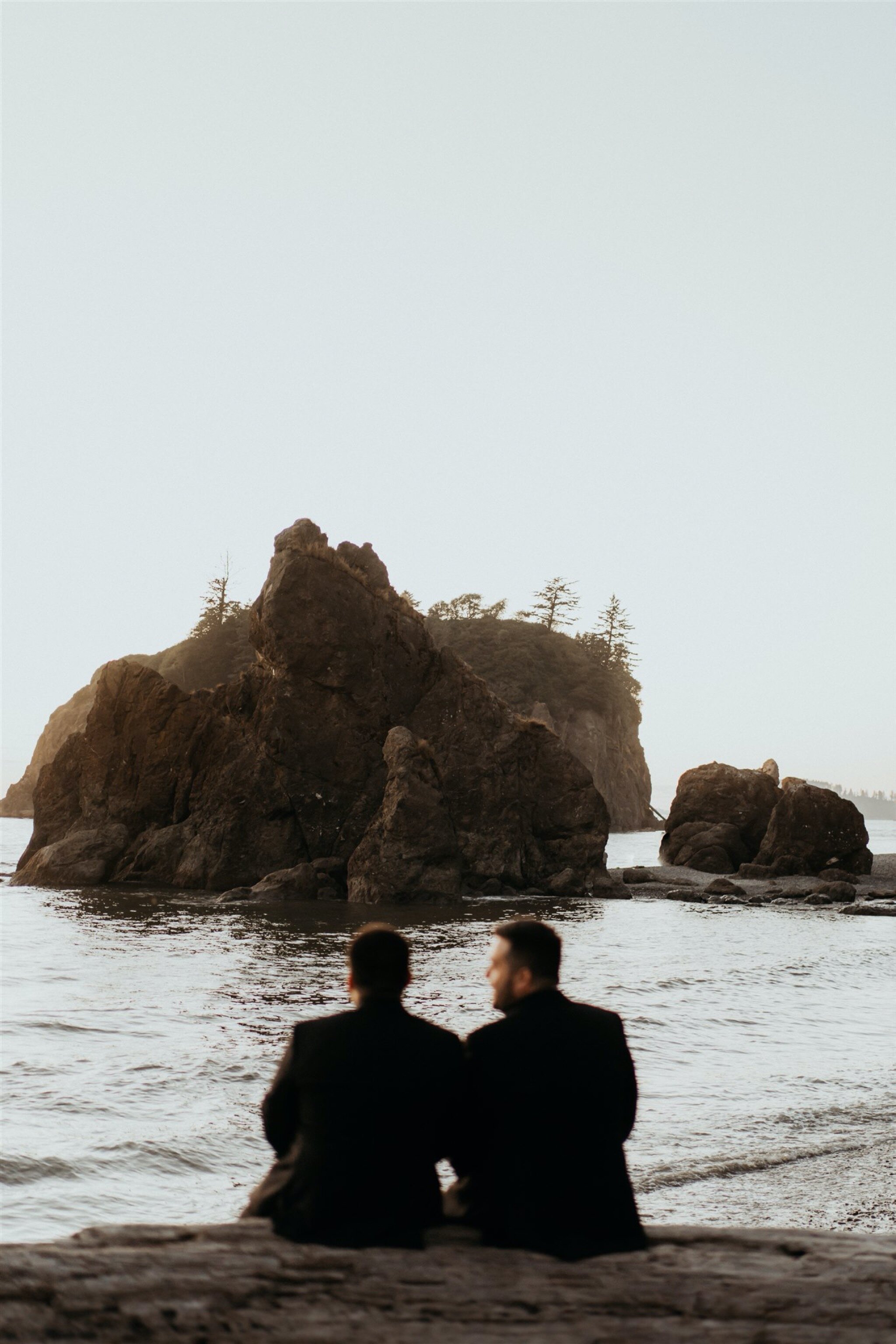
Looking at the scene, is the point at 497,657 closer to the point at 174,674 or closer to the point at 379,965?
the point at 174,674

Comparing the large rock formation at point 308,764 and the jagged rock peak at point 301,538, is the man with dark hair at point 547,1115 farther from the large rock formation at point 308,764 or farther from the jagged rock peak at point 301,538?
the jagged rock peak at point 301,538

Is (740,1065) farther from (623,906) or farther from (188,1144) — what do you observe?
(623,906)

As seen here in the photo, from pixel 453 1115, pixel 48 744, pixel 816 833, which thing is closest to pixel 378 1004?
pixel 453 1115

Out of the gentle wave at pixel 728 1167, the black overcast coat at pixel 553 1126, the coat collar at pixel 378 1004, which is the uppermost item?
the coat collar at pixel 378 1004

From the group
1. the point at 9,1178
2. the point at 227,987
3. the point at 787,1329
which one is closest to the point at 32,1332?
the point at 787,1329

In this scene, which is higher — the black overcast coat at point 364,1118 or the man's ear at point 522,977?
the man's ear at point 522,977

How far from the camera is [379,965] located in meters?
4.73

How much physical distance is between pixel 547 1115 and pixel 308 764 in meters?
44.0

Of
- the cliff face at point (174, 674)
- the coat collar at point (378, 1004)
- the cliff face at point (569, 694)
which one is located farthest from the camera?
the cliff face at point (569, 694)

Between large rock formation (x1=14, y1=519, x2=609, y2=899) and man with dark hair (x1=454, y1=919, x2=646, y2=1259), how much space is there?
128ft

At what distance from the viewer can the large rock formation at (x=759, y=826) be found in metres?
56.8

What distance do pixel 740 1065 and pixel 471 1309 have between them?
13.7m

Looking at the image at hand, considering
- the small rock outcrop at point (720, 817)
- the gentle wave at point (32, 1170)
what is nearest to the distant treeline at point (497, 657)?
the small rock outcrop at point (720, 817)

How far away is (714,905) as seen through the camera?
147 ft
